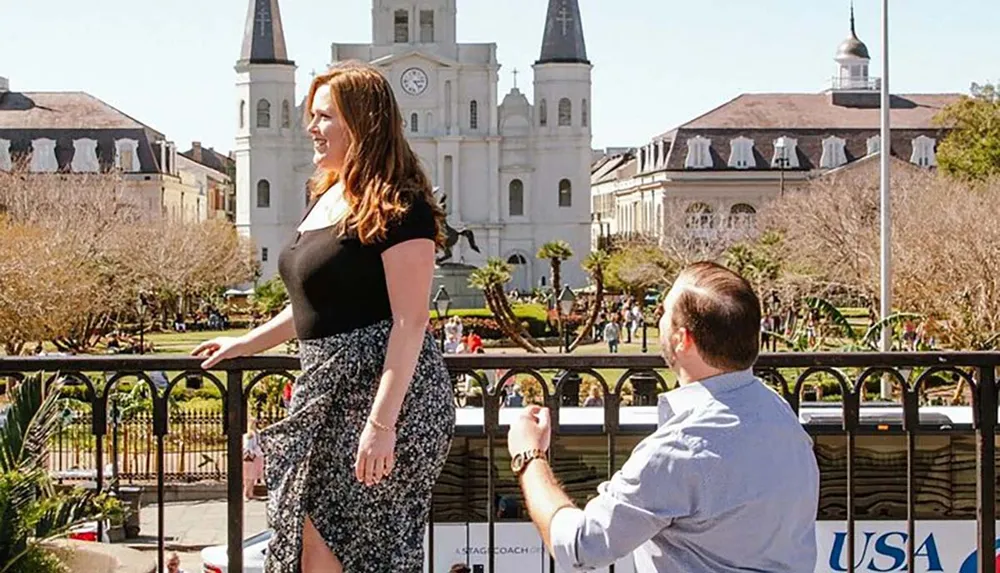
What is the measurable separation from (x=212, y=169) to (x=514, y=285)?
123 ft

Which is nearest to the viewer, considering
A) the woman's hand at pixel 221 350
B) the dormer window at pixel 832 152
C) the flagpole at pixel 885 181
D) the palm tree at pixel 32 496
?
the palm tree at pixel 32 496

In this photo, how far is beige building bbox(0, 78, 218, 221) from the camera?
85.4m

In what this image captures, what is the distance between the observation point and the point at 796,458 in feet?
11.6

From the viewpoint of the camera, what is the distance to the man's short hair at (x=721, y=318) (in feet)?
11.5

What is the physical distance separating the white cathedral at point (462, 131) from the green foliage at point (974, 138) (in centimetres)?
3514

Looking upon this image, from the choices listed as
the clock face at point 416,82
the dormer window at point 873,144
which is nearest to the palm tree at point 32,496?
the dormer window at point 873,144

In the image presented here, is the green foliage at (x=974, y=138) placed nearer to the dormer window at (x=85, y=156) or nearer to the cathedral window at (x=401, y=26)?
the cathedral window at (x=401, y=26)

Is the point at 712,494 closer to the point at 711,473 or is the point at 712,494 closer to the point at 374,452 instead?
the point at 711,473

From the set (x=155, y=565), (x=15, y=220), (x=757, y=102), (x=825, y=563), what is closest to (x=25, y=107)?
(x=15, y=220)

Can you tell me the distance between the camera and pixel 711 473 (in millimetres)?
3457

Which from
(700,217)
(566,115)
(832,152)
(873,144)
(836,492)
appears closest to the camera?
(836,492)

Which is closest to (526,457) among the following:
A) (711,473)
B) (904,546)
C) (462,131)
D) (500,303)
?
(711,473)

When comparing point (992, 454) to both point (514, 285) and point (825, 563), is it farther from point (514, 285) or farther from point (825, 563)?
point (514, 285)

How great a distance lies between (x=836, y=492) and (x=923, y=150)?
248 feet
